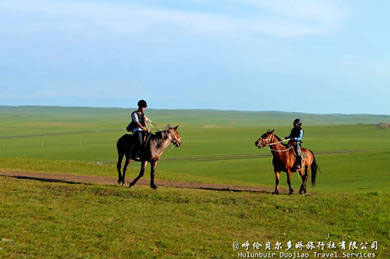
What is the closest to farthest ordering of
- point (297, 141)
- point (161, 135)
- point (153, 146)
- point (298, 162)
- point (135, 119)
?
1. point (135, 119)
2. point (153, 146)
3. point (161, 135)
4. point (297, 141)
5. point (298, 162)

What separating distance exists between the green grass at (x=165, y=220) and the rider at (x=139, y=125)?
2.18 meters

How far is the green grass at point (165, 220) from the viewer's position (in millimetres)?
14086

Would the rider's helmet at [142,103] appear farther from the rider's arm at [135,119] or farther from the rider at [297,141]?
the rider at [297,141]

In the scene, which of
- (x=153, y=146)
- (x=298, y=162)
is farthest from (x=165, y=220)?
(x=298, y=162)

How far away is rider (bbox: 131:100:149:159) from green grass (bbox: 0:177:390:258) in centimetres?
218

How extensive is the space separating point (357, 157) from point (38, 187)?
50.8m

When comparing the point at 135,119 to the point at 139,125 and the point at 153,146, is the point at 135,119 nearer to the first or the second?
the point at 139,125

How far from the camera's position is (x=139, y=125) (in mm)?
22234

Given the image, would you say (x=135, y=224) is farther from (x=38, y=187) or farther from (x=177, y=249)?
(x=38, y=187)

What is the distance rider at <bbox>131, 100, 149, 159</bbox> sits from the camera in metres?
22.2

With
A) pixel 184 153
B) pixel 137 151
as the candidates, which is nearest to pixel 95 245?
pixel 137 151

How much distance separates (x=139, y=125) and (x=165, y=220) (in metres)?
6.24

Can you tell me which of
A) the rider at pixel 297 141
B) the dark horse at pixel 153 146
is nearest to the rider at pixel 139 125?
the dark horse at pixel 153 146

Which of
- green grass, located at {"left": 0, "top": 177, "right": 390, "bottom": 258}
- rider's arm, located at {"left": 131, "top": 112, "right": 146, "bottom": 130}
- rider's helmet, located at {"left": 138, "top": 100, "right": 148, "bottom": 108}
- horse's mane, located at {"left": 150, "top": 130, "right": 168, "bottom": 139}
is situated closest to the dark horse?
horse's mane, located at {"left": 150, "top": 130, "right": 168, "bottom": 139}
